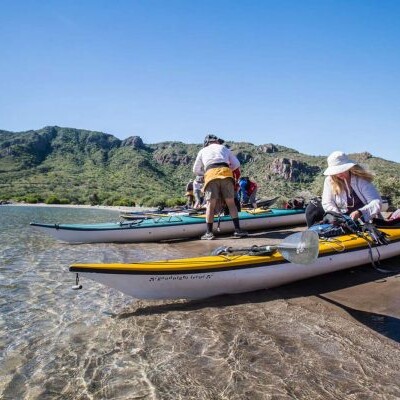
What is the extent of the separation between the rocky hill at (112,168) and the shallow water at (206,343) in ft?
118

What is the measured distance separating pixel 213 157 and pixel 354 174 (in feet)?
9.90

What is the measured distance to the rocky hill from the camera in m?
66.8

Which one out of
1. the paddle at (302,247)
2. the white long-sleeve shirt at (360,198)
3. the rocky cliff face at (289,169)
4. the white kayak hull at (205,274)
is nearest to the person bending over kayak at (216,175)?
the white long-sleeve shirt at (360,198)

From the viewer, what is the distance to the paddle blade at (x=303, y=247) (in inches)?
149

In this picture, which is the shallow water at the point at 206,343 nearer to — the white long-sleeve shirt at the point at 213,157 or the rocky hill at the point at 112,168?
the white long-sleeve shirt at the point at 213,157

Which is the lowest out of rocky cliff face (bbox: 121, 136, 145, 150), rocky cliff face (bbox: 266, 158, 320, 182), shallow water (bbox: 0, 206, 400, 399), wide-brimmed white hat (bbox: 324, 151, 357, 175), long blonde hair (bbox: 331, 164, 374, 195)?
shallow water (bbox: 0, 206, 400, 399)

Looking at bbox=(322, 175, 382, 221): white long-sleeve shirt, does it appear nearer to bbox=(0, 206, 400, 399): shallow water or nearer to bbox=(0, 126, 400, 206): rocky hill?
bbox=(0, 206, 400, 399): shallow water

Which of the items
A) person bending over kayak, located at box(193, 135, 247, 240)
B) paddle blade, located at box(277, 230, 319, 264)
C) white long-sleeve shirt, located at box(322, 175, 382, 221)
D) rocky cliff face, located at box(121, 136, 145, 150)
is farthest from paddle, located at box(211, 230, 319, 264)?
rocky cliff face, located at box(121, 136, 145, 150)

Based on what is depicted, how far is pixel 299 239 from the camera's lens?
392cm

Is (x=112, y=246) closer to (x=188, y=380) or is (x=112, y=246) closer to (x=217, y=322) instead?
(x=217, y=322)

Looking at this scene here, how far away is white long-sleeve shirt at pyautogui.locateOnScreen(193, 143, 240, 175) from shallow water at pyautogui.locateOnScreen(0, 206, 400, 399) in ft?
11.6

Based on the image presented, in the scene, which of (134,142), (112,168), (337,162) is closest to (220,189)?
(337,162)

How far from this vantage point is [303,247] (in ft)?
12.6

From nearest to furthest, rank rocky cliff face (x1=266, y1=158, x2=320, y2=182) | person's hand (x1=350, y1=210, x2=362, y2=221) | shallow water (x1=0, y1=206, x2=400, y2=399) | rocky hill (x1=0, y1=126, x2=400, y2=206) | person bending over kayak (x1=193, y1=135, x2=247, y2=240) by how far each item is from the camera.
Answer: shallow water (x1=0, y1=206, x2=400, y2=399) < person's hand (x1=350, y1=210, x2=362, y2=221) < person bending over kayak (x1=193, y1=135, x2=247, y2=240) < rocky hill (x1=0, y1=126, x2=400, y2=206) < rocky cliff face (x1=266, y1=158, x2=320, y2=182)
